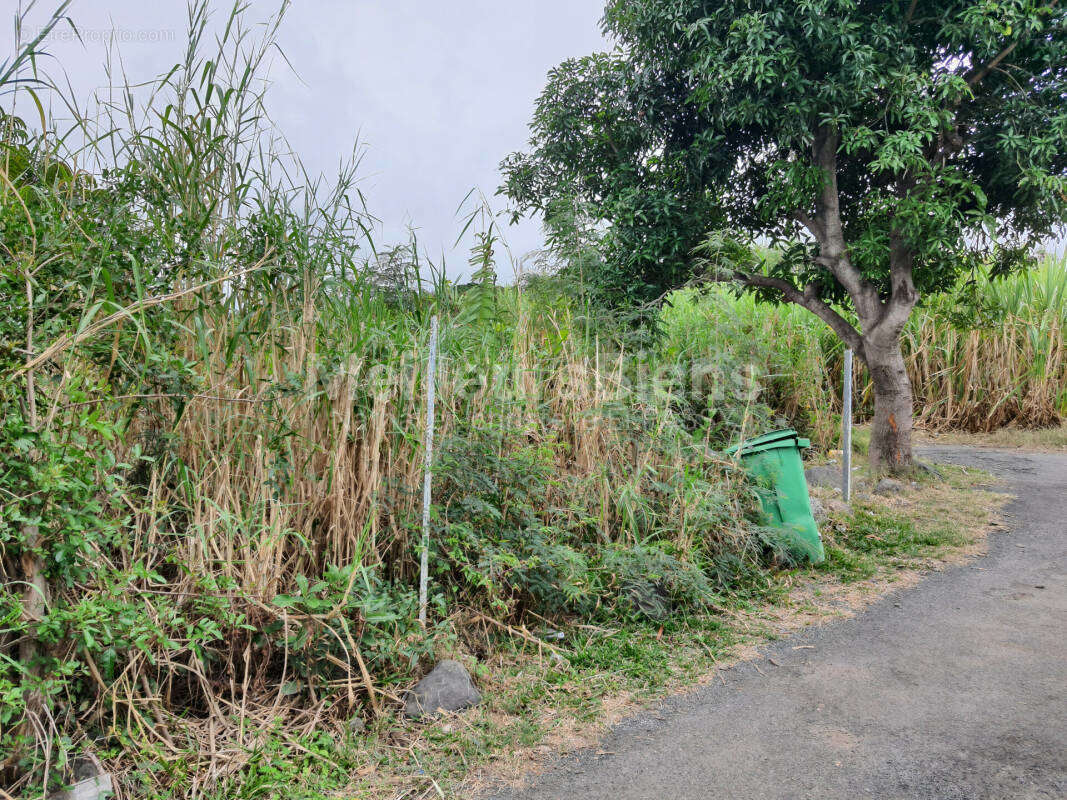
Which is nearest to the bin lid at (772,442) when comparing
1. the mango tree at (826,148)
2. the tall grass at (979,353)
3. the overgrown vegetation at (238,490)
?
the overgrown vegetation at (238,490)

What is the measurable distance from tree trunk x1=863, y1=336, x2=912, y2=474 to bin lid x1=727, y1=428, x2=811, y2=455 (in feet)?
12.0

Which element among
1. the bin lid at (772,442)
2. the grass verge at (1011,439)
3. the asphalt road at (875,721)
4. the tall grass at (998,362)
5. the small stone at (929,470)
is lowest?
the asphalt road at (875,721)

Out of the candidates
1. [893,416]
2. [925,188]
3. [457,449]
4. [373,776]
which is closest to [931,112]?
[925,188]

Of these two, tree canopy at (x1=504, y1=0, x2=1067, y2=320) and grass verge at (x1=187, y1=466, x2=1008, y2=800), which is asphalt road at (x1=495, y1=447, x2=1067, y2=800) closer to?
grass verge at (x1=187, y1=466, x2=1008, y2=800)

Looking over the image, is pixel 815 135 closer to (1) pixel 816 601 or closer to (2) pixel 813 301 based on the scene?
(2) pixel 813 301

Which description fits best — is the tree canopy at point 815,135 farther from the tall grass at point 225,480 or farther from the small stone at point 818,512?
the tall grass at point 225,480

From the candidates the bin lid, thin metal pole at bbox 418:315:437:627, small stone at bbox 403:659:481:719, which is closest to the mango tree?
the bin lid

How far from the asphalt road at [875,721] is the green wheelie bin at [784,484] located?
68 cm

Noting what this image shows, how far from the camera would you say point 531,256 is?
5742mm

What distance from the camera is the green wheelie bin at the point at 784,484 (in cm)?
515

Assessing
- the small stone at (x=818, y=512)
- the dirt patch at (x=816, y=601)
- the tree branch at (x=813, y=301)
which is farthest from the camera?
the tree branch at (x=813, y=301)

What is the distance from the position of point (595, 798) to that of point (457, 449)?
182 centimetres

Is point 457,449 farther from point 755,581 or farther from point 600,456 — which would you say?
point 755,581

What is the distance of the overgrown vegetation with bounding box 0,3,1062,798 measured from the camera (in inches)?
98.0
